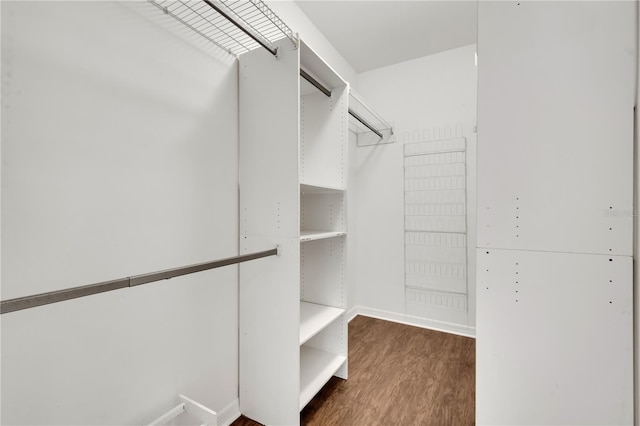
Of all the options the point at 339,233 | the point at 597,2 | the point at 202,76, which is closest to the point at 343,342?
the point at 339,233

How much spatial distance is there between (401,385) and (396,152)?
85.0 inches

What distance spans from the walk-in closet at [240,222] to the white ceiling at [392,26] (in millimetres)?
793

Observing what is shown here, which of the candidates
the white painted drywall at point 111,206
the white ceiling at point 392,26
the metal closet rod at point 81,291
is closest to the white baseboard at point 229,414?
the white painted drywall at point 111,206

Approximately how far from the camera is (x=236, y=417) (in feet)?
5.29

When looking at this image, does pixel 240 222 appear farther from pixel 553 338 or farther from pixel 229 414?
pixel 553 338

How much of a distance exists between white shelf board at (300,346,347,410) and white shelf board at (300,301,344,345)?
0.32 metres

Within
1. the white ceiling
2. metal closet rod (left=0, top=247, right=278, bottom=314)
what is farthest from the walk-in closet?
the white ceiling

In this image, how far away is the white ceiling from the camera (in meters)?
2.20

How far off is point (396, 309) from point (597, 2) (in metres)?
2.74

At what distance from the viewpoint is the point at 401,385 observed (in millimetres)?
1942

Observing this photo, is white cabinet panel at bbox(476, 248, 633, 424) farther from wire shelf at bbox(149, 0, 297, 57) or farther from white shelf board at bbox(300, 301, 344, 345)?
wire shelf at bbox(149, 0, 297, 57)

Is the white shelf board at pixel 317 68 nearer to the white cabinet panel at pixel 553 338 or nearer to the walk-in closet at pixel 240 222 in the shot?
the walk-in closet at pixel 240 222

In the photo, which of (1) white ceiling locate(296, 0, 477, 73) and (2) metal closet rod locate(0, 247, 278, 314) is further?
(1) white ceiling locate(296, 0, 477, 73)

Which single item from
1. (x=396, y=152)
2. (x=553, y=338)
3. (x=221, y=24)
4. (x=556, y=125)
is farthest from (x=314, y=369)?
(x=396, y=152)
